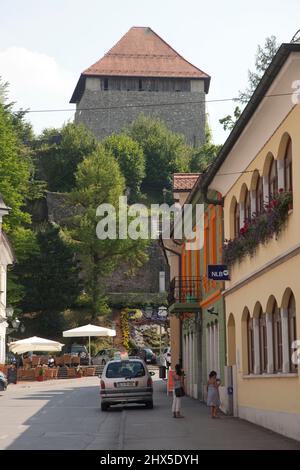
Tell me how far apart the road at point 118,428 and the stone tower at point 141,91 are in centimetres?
7675

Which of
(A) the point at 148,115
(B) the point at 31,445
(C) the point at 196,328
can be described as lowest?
(B) the point at 31,445

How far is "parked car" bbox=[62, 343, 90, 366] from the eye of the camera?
6151 centimetres

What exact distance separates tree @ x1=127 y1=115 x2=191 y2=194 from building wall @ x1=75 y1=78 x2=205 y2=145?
3684 mm

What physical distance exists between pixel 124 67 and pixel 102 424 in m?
90.2

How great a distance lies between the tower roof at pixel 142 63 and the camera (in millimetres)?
108875

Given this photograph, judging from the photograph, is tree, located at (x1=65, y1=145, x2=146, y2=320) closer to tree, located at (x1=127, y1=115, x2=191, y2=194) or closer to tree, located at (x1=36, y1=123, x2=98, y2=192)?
tree, located at (x1=36, y1=123, x2=98, y2=192)

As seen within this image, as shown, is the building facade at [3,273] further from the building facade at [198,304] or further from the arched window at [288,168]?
the arched window at [288,168]

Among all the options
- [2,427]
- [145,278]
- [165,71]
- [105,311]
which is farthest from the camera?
[165,71]

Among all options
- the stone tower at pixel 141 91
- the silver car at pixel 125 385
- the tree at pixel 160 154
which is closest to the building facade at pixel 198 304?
the silver car at pixel 125 385

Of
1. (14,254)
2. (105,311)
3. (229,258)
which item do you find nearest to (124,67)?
(105,311)

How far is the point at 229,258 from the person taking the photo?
2439cm

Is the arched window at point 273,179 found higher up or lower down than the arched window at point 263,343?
higher up

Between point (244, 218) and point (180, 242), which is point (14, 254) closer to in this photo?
point (180, 242)

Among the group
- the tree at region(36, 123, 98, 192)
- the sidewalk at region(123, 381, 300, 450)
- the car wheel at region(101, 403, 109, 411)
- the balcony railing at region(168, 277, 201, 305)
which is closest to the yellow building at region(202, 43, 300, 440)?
the sidewalk at region(123, 381, 300, 450)
